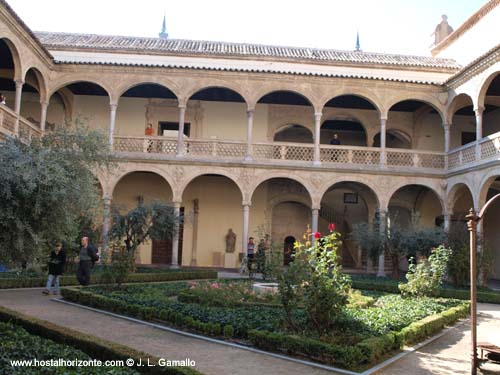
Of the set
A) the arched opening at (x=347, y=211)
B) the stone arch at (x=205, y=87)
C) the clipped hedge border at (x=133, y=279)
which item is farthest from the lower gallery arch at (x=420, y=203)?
the clipped hedge border at (x=133, y=279)

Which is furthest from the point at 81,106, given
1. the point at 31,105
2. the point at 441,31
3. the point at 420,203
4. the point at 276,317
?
the point at 441,31

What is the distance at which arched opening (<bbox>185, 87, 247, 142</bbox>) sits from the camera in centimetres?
1977

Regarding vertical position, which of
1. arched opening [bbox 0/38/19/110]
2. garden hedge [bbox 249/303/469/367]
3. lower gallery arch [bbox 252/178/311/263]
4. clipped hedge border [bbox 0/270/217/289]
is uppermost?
arched opening [bbox 0/38/19/110]

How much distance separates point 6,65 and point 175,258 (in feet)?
30.0

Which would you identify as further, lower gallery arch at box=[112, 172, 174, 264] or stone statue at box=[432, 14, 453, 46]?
stone statue at box=[432, 14, 453, 46]

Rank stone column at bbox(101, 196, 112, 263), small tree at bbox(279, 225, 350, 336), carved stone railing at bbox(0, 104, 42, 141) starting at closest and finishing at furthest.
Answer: small tree at bbox(279, 225, 350, 336) → carved stone railing at bbox(0, 104, 42, 141) → stone column at bbox(101, 196, 112, 263)

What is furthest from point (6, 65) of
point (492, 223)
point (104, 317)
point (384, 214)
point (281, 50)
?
point (492, 223)

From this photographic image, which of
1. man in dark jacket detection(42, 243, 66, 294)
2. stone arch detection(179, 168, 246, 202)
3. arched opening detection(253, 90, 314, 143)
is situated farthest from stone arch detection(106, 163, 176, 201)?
man in dark jacket detection(42, 243, 66, 294)

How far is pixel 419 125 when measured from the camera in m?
20.1

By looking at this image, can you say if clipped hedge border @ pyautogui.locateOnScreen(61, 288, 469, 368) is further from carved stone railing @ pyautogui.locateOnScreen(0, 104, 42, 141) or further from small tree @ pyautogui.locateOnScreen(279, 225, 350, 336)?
carved stone railing @ pyautogui.locateOnScreen(0, 104, 42, 141)

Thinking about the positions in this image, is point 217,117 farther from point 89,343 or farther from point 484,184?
point 89,343

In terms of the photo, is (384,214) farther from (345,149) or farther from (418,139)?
(418,139)

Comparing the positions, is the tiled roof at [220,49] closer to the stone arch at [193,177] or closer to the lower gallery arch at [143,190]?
the stone arch at [193,177]

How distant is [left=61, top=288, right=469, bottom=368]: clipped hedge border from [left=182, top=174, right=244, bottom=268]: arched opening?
32.5 feet
